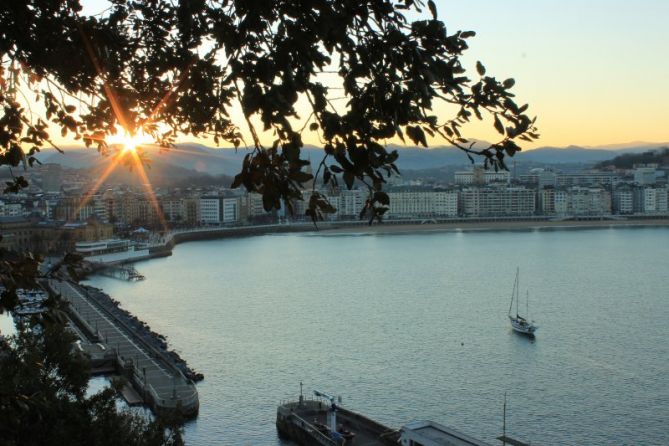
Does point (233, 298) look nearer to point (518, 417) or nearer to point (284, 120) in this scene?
point (518, 417)

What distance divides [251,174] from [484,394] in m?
5.15

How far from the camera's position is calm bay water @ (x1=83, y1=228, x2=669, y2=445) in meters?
5.19

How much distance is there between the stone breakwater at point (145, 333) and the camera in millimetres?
6224

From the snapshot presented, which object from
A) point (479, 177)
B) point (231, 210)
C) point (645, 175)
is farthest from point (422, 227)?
point (645, 175)

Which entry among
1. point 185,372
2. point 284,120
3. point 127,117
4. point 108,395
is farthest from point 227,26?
point 185,372

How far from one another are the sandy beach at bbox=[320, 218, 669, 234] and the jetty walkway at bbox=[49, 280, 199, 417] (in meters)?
17.0

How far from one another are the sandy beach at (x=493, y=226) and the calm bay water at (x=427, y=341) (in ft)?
34.7

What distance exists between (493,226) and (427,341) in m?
20.6

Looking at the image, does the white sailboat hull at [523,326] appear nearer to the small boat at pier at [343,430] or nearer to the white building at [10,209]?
the small boat at pier at [343,430]

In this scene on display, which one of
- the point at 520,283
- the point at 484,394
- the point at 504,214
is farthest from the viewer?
the point at 504,214

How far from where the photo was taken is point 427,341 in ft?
24.1

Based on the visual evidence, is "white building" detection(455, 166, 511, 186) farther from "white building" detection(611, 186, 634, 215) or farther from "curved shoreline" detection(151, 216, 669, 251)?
"curved shoreline" detection(151, 216, 669, 251)

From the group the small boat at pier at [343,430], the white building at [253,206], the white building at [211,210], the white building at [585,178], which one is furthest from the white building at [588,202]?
the small boat at pier at [343,430]

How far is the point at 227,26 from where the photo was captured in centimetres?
87
